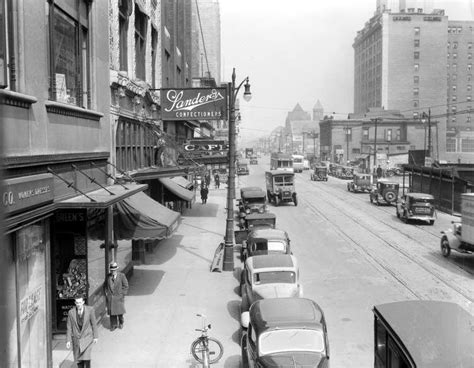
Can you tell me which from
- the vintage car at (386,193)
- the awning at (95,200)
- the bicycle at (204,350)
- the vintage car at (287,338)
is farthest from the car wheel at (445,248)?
the vintage car at (386,193)

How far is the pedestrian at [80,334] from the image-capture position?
9523 millimetres

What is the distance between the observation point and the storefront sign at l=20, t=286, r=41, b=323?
8.95 metres

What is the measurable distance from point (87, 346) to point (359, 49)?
138139mm

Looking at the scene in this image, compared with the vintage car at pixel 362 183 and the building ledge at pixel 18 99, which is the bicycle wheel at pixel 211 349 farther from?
the vintage car at pixel 362 183

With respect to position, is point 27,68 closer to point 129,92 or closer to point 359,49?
point 129,92

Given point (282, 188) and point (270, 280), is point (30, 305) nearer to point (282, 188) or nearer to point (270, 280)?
point (270, 280)

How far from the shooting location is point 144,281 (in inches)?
691

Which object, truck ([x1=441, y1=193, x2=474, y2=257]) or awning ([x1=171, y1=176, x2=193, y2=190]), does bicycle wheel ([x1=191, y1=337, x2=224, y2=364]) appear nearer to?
truck ([x1=441, y1=193, x2=474, y2=257])

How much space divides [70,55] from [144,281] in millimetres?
8270

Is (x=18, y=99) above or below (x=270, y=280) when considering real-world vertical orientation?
above

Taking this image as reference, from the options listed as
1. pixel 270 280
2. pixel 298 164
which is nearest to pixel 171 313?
pixel 270 280

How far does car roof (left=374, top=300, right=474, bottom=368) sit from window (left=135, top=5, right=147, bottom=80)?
15848 millimetres

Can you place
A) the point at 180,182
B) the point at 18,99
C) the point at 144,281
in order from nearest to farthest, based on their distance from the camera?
the point at 18,99
the point at 144,281
the point at 180,182

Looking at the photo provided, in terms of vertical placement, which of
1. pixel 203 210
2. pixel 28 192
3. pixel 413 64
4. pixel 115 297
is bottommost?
pixel 203 210
